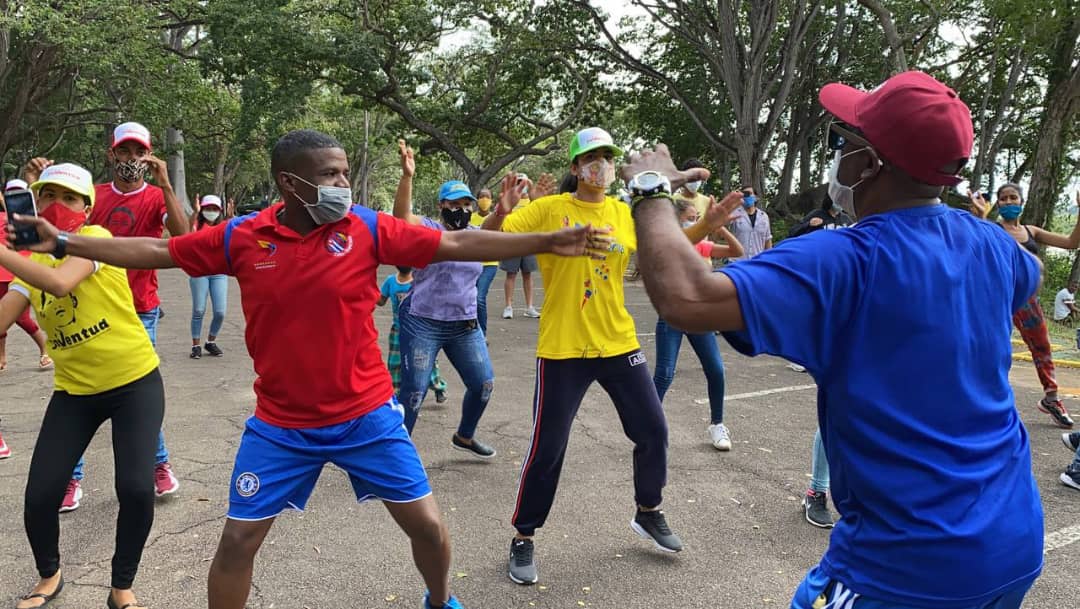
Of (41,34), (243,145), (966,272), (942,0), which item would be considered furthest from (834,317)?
(243,145)

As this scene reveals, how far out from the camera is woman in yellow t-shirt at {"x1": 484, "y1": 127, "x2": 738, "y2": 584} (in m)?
3.62

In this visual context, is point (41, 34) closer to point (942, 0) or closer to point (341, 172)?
point (341, 172)

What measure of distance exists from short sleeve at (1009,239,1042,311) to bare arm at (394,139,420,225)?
256cm

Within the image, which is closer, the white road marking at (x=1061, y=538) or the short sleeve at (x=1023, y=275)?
the short sleeve at (x=1023, y=275)

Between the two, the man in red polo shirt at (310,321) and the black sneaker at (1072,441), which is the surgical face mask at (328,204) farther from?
the black sneaker at (1072,441)

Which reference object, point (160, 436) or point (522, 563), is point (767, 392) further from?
point (160, 436)

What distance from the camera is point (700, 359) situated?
5406mm

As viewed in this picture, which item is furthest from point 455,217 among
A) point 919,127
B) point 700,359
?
point 919,127

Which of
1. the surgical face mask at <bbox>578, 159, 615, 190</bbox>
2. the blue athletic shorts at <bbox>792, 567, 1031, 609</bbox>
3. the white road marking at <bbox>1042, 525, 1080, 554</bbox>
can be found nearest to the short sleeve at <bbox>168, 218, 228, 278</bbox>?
the surgical face mask at <bbox>578, 159, 615, 190</bbox>

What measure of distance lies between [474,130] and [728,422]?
809 inches

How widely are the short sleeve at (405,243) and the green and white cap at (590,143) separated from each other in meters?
1.36

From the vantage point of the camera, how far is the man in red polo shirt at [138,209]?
4.40m

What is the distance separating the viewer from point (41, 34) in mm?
16156

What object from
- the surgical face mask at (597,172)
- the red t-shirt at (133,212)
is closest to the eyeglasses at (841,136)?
the surgical face mask at (597,172)
